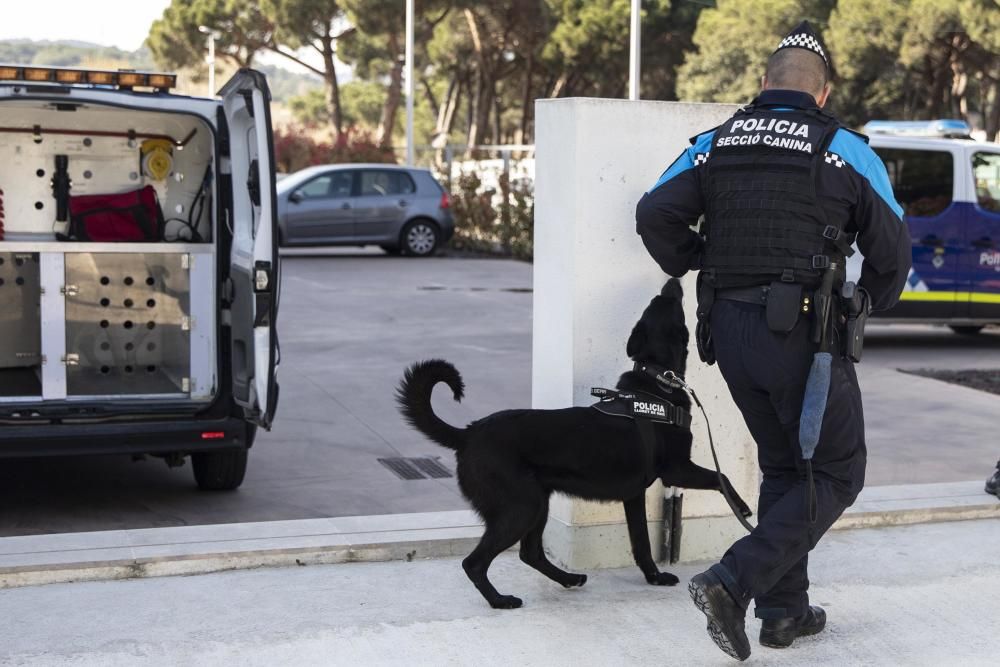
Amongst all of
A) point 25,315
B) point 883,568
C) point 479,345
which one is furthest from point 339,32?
point 883,568

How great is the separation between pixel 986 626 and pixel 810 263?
143 cm

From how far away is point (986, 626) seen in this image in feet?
13.4

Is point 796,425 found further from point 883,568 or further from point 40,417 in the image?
point 40,417

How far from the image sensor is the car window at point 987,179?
11.0 meters

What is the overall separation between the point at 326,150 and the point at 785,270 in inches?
932

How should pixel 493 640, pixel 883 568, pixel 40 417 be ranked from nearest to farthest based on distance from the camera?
A: 1. pixel 493 640
2. pixel 883 568
3. pixel 40 417

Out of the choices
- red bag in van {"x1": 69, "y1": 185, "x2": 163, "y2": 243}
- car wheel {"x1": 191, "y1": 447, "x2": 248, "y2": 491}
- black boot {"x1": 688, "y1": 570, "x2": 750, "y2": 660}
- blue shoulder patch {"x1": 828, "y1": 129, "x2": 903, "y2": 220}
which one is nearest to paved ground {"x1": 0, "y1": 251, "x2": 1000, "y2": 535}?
car wheel {"x1": 191, "y1": 447, "x2": 248, "y2": 491}

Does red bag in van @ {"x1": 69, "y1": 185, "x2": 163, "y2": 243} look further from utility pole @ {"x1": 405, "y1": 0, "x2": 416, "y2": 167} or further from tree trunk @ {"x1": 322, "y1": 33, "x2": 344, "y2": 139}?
tree trunk @ {"x1": 322, "y1": 33, "x2": 344, "y2": 139}

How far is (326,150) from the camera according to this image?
86.9 feet

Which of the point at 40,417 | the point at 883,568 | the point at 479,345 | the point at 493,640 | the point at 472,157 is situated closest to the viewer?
the point at 493,640

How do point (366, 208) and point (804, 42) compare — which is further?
point (366, 208)

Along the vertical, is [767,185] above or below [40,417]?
above

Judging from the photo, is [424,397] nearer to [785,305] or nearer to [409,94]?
[785,305]

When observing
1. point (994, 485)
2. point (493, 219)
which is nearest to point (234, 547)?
point (994, 485)
